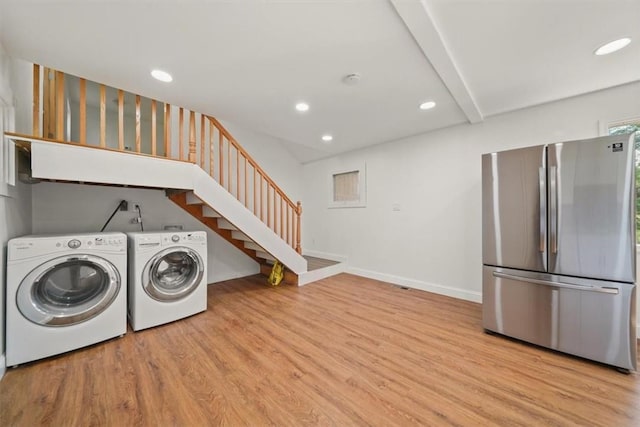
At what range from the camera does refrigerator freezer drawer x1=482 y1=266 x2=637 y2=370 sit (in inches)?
66.9

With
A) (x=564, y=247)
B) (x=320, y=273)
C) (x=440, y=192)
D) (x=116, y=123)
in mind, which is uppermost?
(x=116, y=123)

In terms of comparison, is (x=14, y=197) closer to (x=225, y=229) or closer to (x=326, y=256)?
(x=225, y=229)

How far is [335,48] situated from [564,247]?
239 cm

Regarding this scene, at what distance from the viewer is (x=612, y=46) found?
166 centimetres

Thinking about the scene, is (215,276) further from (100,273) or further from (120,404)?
(120,404)

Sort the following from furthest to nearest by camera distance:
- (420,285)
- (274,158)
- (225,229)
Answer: (274,158), (225,229), (420,285)

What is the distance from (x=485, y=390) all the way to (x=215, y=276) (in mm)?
3685

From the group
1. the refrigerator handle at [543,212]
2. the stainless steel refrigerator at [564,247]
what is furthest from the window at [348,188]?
the refrigerator handle at [543,212]

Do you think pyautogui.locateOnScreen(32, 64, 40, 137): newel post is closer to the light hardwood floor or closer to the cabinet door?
the light hardwood floor

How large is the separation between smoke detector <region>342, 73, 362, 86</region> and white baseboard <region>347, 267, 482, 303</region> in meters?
2.86

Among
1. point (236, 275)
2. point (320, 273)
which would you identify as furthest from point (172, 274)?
point (320, 273)

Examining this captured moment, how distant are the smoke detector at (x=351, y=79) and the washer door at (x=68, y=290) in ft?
8.78

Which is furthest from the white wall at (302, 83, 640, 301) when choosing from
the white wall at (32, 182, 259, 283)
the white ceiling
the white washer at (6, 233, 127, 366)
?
the white washer at (6, 233, 127, 366)

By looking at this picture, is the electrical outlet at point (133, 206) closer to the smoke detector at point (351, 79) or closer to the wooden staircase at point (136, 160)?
the wooden staircase at point (136, 160)
